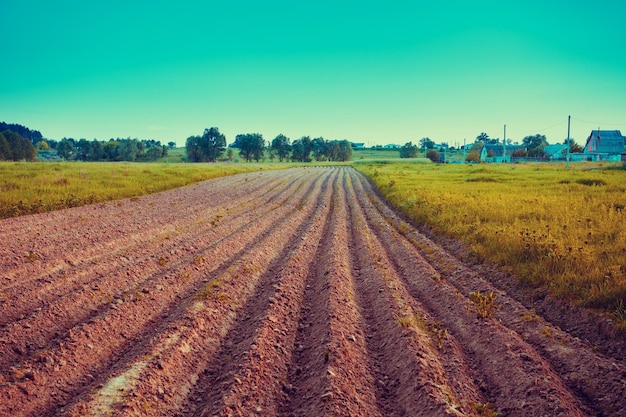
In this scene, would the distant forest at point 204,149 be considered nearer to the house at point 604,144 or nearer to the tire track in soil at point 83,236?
the house at point 604,144

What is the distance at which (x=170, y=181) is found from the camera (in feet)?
99.5

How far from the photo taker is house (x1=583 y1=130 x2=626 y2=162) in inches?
3351

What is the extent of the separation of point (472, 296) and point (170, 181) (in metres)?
26.8

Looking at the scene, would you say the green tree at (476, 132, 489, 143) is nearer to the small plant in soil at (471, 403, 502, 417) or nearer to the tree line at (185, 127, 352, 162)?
the tree line at (185, 127, 352, 162)

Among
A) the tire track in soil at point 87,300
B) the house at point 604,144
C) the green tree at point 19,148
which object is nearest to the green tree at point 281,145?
the green tree at point 19,148

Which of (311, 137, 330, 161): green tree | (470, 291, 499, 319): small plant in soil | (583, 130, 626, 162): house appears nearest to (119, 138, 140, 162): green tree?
(311, 137, 330, 161): green tree

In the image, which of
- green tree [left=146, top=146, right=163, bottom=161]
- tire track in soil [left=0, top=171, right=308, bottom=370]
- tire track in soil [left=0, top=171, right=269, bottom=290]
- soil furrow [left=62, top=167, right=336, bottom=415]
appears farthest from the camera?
green tree [left=146, top=146, right=163, bottom=161]

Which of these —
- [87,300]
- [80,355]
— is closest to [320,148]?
[87,300]

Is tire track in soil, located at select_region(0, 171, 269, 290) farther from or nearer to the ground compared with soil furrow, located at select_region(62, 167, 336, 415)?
farther from the ground

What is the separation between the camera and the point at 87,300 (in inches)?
277

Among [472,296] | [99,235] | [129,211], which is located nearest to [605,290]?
[472,296]

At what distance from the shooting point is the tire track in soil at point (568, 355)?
4508 mm

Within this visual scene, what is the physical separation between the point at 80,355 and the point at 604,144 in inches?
4225

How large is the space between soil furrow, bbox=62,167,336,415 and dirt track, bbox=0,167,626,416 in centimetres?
2
